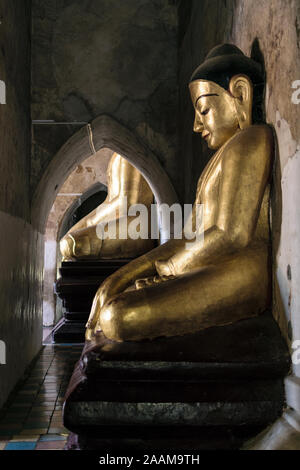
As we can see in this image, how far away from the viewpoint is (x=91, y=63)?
13.4 ft

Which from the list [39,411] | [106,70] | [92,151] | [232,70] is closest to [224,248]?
[232,70]

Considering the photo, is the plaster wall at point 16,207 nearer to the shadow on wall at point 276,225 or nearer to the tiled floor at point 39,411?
the tiled floor at point 39,411

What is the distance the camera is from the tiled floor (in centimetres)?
215

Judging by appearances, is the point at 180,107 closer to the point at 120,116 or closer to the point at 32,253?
the point at 120,116

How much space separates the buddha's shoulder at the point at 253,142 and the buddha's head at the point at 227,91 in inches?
7.0

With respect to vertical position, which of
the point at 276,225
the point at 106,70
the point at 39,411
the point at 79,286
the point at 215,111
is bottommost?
the point at 39,411

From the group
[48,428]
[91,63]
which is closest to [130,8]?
[91,63]

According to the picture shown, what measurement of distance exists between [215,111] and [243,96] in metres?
0.13

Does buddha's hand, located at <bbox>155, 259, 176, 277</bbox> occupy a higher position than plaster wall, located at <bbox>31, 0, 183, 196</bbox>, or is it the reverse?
plaster wall, located at <bbox>31, 0, 183, 196</bbox>

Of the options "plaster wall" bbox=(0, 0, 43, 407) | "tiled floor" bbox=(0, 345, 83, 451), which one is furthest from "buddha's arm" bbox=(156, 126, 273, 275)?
"plaster wall" bbox=(0, 0, 43, 407)

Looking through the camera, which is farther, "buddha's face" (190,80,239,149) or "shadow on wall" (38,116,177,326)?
"shadow on wall" (38,116,177,326)

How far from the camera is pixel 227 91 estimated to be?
191cm

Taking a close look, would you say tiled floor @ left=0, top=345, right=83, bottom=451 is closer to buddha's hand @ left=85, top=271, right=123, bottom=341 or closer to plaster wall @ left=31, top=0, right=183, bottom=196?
buddha's hand @ left=85, top=271, right=123, bottom=341

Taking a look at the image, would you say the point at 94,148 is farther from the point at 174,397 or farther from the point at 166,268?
the point at 174,397
